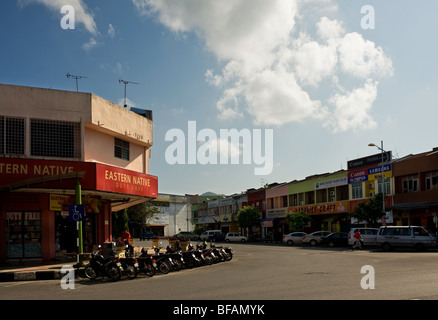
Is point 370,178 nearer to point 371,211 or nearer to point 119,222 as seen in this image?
point 371,211

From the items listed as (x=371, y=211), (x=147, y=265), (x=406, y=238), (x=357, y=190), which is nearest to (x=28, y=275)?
(x=147, y=265)

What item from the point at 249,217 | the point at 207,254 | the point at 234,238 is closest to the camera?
the point at 207,254

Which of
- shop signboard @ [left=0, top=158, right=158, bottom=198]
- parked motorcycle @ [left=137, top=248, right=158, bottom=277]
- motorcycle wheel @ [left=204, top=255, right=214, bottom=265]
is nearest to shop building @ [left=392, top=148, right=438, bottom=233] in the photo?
motorcycle wheel @ [left=204, top=255, right=214, bottom=265]

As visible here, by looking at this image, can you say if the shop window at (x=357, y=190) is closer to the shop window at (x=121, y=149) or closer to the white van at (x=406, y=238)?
the white van at (x=406, y=238)

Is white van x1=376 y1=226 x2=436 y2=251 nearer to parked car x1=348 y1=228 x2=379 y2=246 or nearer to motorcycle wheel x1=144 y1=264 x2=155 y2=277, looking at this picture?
parked car x1=348 y1=228 x2=379 y2=246

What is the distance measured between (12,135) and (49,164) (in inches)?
90.5

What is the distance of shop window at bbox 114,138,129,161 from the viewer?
2797 cm

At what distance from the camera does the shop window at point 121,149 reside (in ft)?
91.8

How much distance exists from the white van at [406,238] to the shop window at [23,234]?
23.3 metres

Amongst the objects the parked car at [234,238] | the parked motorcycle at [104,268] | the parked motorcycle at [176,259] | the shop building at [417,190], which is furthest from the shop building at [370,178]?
the parked motorcycle at [104,268]

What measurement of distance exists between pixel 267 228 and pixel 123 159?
45501 millimetres

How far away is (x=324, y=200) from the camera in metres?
58.5
